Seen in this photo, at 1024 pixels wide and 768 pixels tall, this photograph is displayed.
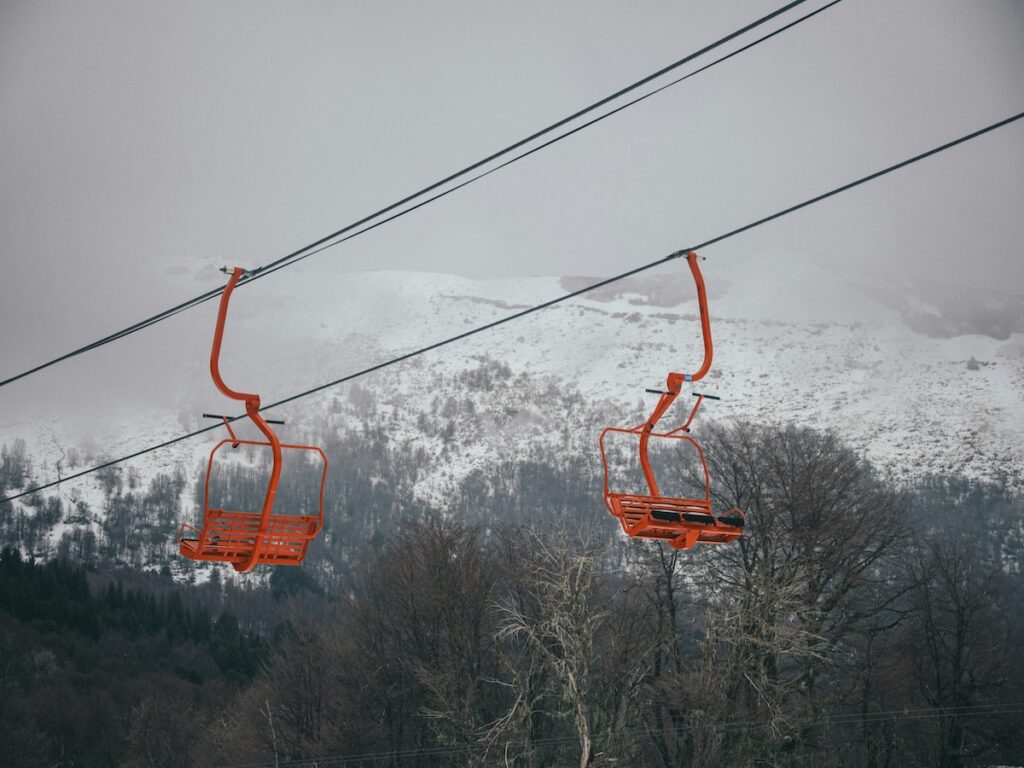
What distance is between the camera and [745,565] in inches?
1572

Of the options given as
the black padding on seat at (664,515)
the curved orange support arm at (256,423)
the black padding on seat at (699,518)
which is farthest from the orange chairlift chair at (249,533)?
the black padding on seat at (699,518)

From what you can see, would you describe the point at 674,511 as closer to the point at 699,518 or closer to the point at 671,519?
the point at 671,519

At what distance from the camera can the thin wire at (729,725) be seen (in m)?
33.5

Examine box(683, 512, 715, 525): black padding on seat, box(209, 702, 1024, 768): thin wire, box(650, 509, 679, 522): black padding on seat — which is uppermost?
box(650, 509, 679, 522): black padding on seat

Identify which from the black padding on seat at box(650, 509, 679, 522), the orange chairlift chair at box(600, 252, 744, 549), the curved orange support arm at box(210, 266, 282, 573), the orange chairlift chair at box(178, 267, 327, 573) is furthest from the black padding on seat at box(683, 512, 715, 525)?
the curved orange support arm at box(210, 266, 282, 573)

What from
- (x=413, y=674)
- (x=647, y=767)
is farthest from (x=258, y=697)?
(x=647, y=767)

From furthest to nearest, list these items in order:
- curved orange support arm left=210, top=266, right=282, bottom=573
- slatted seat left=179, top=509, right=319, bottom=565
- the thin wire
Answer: the thin wire → slatted seat left=179, top=509, right=319, bottom=565 → curved orange support arm left=210, top=266, right=282, bottom=573

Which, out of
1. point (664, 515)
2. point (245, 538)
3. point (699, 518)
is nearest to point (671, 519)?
point (664, 515)

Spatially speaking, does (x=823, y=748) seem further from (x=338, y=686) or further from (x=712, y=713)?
(x=338, y=686)

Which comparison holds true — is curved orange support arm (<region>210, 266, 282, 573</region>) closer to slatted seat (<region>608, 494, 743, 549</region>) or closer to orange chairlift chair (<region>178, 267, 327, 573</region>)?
orange chairlift chair (<region>178, 267, 327, 573</region>)

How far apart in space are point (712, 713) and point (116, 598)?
4994 inches

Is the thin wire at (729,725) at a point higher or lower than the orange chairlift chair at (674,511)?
lower

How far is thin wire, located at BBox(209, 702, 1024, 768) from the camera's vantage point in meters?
33.5

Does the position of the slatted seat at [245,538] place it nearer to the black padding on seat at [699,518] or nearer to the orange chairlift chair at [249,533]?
the orange chairlift chair at [249,533]
